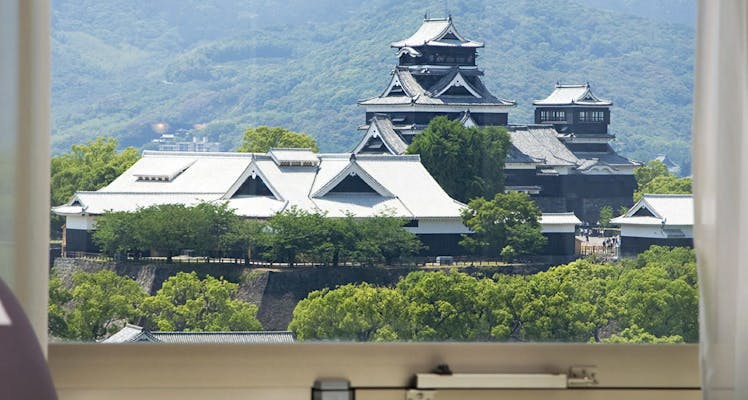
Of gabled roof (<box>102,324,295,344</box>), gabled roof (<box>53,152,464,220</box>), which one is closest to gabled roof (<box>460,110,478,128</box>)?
gabled roof (<box>53,152,464,220</box>)

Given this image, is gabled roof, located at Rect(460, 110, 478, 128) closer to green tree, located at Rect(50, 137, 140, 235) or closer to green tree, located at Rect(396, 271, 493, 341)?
green tree, located at Rect(396, 271, 493, 341)

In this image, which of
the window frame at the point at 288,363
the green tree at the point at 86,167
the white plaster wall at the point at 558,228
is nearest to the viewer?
the window frame at the point at 288,363

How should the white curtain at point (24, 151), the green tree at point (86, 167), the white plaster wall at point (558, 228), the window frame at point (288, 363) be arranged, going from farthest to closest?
the white plaster wall at point (558, 228)
the green tree at point (86, 167)
the window frame at point (288, 363)
the white curtain at point (24, 151)

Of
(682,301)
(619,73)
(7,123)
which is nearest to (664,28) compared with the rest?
(619,73)

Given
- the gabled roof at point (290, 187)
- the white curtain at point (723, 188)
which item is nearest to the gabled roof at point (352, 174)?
the gabled roof at point (290, 187)

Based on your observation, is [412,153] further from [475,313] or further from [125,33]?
[125,33]

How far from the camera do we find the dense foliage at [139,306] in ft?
6.60

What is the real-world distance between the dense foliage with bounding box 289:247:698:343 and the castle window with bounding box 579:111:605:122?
1.00 feet

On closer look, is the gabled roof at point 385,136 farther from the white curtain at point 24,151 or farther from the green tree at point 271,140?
the white curtain at point 24,151

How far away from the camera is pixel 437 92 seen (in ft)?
7.02

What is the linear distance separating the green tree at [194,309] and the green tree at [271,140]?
0.29 meters

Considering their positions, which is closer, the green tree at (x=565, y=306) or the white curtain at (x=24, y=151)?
the white curtain at (x=24, y=151)

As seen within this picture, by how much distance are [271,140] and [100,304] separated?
0.50 meters

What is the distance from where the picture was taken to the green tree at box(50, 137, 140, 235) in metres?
2.00
